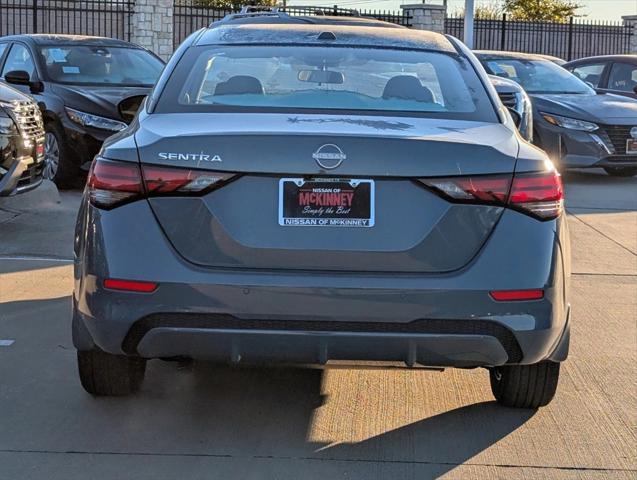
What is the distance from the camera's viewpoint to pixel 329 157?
3568 mm

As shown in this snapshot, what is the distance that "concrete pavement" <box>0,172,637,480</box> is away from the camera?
3.83 m

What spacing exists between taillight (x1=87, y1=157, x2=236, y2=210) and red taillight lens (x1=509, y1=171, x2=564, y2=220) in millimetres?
981

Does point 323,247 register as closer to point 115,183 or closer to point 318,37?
point 115,183

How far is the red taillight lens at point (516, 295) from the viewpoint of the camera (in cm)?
361

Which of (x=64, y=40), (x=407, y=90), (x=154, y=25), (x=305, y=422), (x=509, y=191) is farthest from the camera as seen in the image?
(x=154, y=25)

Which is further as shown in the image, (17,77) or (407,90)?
(17,77)

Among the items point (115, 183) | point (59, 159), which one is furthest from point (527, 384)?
point (59, 159)

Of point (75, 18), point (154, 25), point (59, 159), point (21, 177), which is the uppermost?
point (75, 18)

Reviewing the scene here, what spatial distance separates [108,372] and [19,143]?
422 cm

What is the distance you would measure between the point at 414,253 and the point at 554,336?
2.04 ft

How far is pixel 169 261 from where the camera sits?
3.61 m

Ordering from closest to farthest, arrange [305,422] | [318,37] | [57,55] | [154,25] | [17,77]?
1. [305,422]
2. [318,37]
3. [17,77]
4. [57,55]
5. [154,25]

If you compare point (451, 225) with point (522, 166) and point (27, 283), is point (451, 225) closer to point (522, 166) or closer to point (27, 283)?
point (522, 166)

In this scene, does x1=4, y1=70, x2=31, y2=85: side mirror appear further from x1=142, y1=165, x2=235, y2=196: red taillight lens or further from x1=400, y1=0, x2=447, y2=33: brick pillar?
x1=400, y1=0, x2=447, y2=33: brick pillar
